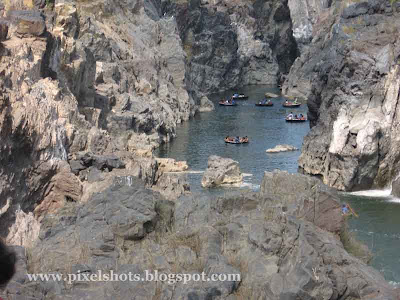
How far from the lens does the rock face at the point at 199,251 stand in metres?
15.4

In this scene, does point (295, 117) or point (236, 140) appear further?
point (295, 117)

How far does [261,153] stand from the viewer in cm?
6725

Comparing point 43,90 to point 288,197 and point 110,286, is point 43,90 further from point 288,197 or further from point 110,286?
point 110,286

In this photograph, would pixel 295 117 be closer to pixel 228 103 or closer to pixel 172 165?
pixel 228 103

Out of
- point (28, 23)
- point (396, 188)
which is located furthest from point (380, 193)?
point (28, 23)

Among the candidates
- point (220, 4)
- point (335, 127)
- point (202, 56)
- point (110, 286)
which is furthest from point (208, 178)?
point (220, 4)

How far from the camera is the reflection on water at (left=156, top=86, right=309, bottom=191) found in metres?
61.7

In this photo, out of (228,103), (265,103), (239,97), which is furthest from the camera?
(239,97)

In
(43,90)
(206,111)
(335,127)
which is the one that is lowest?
(206,111)

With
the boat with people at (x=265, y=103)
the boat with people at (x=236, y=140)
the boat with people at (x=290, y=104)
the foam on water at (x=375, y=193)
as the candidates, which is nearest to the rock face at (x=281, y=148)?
the boat with people at (x=236, y=140)

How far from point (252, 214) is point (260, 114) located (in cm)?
7661

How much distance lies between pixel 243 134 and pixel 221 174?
80.4 feet

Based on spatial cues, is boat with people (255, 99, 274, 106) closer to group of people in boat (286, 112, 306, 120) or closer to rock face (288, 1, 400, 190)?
group of people in boat (286, 112, 306, 120)

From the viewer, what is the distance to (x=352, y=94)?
5425 cm
